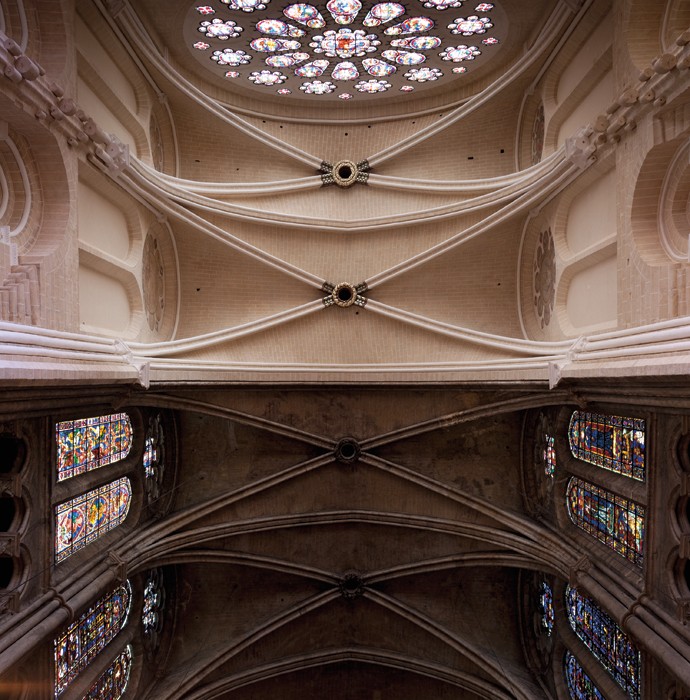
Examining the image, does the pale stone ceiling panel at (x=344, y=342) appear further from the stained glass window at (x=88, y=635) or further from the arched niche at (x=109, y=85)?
the stained glass window at (x=88, y=635)

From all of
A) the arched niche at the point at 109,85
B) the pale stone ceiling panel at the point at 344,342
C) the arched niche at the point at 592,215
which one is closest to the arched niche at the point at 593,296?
the arched niche at the point at 592,215

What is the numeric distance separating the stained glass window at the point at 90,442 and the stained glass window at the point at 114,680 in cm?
392

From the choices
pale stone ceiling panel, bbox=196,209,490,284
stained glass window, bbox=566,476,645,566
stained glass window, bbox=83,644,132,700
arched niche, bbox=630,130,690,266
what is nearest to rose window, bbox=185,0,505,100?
pale stone ceiling panel, bbox=196,209,490,284

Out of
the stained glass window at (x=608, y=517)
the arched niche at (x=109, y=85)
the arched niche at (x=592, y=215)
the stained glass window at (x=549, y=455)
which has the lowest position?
the stained glass window at (x=608, y=517)

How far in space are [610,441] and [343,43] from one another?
866cm

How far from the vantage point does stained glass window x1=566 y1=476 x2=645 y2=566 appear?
939 cm

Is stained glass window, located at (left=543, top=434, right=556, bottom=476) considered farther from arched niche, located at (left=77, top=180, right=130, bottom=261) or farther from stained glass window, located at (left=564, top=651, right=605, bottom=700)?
arched niche, located at (left=77, top=180, right=130, bottom=261)

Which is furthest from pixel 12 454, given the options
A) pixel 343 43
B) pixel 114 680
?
pixel 343 43

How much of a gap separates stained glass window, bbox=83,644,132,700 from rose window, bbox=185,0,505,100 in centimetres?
1187

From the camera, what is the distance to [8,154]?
7.77 m

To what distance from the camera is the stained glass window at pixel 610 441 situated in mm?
9266

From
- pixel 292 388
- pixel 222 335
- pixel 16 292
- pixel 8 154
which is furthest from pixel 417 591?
pixel 8 154

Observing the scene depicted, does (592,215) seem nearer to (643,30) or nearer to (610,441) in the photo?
(643,30)

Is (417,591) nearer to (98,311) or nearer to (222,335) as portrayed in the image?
(222,335)
